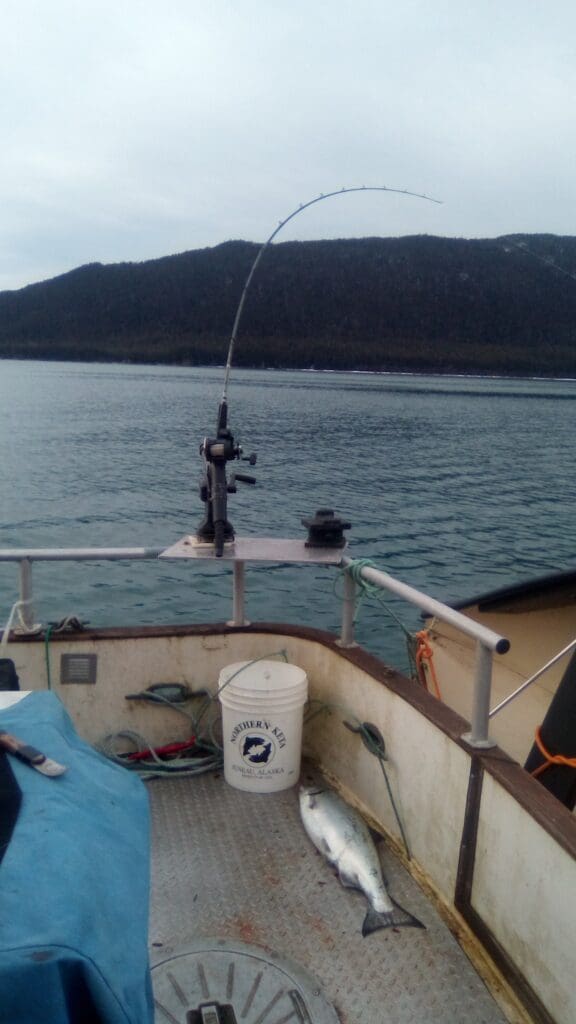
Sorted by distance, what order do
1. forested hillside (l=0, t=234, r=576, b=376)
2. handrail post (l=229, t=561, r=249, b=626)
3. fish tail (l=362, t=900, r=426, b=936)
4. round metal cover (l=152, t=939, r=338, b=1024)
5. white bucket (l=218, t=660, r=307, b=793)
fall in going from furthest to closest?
forested hillside (l=0, t=234, r=576, b=376) → handrail post (l=229, t=561, r=249, b=626) → white bucket (l=218, t=660, r=307, b=793) → fish tail (l=362, t=900, r=426, b=936) → round metal cover (l=152, t=939, r=338, b=1024)

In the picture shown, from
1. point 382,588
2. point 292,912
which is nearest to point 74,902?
point 292,912

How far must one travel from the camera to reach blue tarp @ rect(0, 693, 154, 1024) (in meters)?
1.21

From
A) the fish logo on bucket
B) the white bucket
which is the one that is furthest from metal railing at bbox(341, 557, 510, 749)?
the fish logo on bucket

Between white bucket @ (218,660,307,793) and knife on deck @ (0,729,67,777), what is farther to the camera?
white bucket @ (218,660,307,793)

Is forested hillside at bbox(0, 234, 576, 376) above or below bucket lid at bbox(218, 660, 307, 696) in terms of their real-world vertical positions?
above

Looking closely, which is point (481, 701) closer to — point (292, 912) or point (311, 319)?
point (292, 912)

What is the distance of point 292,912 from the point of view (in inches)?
120

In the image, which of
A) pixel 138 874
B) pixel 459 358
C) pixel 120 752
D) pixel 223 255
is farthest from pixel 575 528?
pixel 223 255

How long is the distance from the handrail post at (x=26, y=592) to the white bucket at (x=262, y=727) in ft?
3.23

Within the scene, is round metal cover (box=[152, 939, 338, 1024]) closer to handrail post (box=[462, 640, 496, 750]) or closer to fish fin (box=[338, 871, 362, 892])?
fish fin (box=[338, 871, 362, 892])

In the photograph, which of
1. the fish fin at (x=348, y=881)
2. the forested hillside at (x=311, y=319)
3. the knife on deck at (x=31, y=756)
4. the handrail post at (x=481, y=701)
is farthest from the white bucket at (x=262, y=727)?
the forested hillside at (x=311, y=319)

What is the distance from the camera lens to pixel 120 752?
4090 mm

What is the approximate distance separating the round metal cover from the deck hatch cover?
4.91 ft

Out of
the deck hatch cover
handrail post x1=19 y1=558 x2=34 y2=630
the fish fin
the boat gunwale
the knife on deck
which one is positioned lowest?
the fish fin
